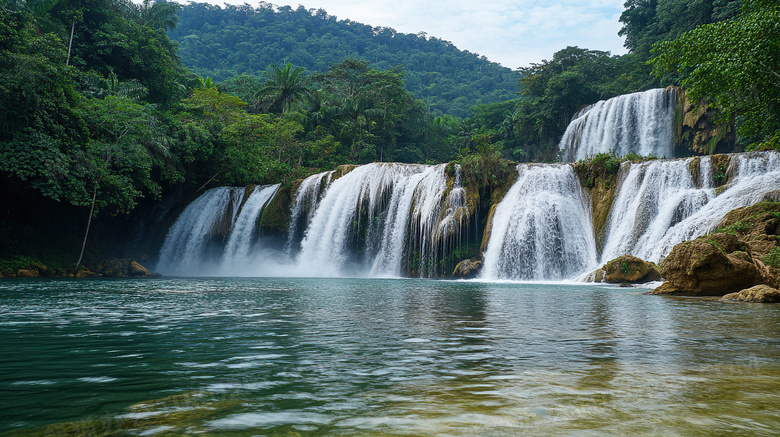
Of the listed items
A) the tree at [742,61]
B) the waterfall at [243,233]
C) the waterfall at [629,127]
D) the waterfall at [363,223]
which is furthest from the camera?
the waterfall at [629,127]

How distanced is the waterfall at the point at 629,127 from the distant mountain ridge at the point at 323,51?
127ft

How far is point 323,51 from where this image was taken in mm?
92562

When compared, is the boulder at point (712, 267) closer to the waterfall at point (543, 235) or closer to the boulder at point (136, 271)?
the waterfall at point (543, 235)

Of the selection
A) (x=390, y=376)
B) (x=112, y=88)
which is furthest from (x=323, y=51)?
(x=390, y=376)

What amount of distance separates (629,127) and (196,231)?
2844 cm

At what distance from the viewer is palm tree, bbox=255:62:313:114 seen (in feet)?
149

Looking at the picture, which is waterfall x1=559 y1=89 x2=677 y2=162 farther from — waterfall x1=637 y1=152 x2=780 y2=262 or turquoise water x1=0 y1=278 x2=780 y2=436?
turquoise water x1=0 y1=278 x2=780 y2=436

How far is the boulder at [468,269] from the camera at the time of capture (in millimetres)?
22109

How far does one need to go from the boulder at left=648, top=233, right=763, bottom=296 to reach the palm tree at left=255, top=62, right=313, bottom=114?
3951cm

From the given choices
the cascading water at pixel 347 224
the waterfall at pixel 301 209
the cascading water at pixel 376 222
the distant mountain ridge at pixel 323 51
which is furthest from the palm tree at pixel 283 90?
the distant mountain ridge at pixel 323 51

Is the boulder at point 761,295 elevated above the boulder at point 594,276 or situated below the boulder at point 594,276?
above

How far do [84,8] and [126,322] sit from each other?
3038 cm

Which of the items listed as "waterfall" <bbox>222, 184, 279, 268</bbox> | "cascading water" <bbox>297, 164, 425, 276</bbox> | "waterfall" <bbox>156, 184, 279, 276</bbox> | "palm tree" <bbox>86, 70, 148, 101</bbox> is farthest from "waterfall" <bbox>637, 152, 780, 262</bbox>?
"palm tree" <bbox>86, 70, 148, 101</bbox>

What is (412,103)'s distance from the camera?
167ft
